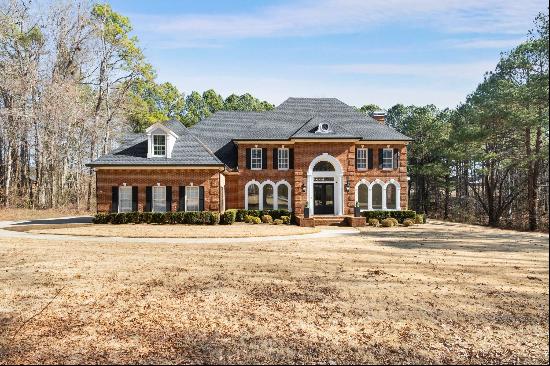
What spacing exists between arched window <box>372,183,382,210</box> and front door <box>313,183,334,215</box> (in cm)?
370

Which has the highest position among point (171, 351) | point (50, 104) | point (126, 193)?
point (50, 104)

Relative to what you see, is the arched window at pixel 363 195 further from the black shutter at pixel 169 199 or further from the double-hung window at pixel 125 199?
the double-hung window at pixel 125 199

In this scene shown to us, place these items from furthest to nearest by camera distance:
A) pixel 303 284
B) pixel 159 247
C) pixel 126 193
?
1. pixel 126 193
2. pixel 159 247
3. pixel 303 284

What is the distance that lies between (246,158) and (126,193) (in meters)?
9.64

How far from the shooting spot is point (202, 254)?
1457cm

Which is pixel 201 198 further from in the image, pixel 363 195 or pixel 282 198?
pixel 363 195

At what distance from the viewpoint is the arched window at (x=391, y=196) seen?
3253 centimetres

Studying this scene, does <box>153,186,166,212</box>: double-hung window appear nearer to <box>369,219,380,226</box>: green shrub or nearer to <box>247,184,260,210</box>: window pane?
<box>247,184,260,210</box>: window pane

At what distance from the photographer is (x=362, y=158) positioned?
107ft

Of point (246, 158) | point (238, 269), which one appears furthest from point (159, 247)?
point (246, 158)

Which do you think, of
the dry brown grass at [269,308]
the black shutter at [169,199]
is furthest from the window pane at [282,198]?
the dry brown grass at [269,308]

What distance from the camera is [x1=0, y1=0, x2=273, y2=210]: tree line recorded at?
36.9 meters

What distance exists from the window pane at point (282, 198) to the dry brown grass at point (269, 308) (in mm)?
17082

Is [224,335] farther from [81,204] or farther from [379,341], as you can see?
[81,204]
